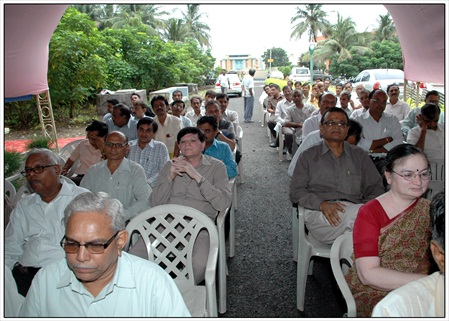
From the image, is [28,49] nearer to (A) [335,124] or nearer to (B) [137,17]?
(A) [335,124]

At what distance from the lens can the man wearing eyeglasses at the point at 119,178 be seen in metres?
3.27

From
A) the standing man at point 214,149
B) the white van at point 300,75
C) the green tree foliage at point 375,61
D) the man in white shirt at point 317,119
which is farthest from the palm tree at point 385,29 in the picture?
the standing man at point 214,149

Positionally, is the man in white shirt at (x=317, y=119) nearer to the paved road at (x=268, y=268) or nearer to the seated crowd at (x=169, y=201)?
the paved road at (x=268, y=268)

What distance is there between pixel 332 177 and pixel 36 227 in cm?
215

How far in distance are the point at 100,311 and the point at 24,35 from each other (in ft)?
17.1

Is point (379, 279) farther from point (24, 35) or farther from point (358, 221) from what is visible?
point (24, 35)

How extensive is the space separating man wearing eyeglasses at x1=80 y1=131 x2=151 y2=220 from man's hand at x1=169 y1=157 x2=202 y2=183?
39 centimetres

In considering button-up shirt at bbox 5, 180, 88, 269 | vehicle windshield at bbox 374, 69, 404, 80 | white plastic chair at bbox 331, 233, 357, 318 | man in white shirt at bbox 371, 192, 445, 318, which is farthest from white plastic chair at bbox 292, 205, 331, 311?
vehicle windshield at bbox 374, 69, 404, 80

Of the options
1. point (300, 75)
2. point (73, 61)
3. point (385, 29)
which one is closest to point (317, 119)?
point (73, 61)

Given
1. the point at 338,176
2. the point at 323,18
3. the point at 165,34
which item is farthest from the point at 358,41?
the point at 338,176

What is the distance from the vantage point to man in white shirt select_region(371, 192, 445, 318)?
137cm

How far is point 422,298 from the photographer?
1.39m

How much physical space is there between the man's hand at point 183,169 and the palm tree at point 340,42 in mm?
33719

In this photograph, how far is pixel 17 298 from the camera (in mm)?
1868
